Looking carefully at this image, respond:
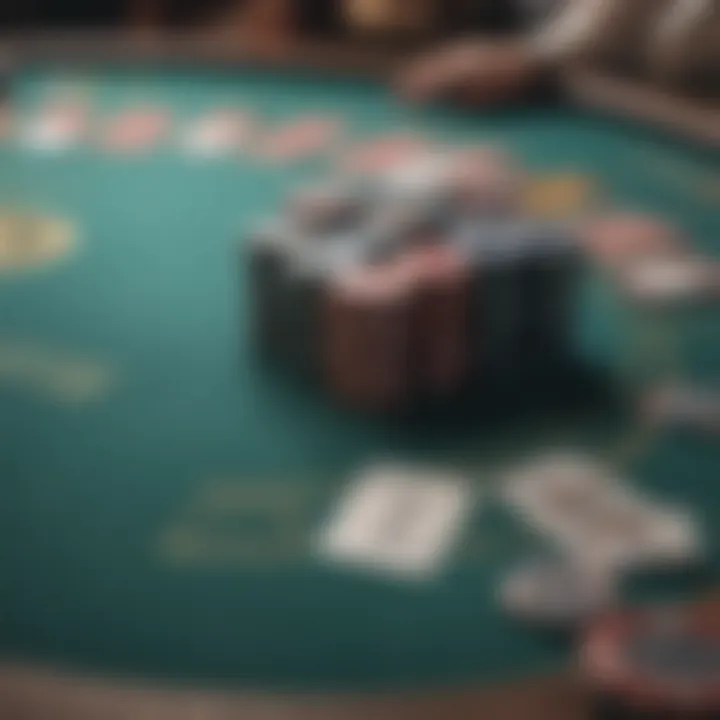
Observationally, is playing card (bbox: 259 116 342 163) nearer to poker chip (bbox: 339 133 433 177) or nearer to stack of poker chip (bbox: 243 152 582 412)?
poker chip (bbox: 339 133 433 177)

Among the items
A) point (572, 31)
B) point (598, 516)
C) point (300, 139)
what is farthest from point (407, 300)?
point (572, 31)

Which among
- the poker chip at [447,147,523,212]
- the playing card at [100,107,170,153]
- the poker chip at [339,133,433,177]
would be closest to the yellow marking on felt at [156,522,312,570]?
the poker chip at [447,147,523,212]

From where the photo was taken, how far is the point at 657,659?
1.11 m

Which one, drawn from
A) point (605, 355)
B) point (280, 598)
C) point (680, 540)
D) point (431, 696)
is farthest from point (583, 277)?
point (431, 696)

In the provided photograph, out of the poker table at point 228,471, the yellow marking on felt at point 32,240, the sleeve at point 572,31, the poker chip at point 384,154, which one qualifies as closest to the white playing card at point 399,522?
the poker table at point 228,471

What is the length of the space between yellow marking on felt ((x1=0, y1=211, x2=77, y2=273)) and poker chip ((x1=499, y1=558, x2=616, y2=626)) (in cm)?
107

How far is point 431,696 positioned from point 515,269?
800 millimetres

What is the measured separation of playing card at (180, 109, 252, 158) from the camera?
2.71 metres

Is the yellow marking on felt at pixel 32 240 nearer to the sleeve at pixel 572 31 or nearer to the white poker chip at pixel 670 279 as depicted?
the white poker chip at pixel 670 279

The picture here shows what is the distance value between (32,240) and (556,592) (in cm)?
121

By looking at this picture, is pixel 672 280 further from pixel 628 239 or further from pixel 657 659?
pixel 657 659

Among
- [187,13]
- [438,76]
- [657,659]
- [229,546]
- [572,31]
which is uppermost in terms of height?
[187,13]

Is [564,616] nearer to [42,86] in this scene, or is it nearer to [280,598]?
[280,598]

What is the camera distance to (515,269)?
5.99 ft
